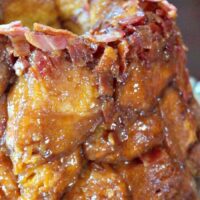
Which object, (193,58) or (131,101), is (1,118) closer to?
(131,101)

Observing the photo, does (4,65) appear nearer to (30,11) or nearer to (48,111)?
(48,111)

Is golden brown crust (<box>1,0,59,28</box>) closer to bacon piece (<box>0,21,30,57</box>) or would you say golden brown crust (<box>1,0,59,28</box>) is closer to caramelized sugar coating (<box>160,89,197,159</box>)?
bacon piece (<box>0,21,30,57</box>)

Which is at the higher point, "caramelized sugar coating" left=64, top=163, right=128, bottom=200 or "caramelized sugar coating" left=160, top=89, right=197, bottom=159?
"caramelized sugar coating" left=160, top=89, right=197, bottom=159

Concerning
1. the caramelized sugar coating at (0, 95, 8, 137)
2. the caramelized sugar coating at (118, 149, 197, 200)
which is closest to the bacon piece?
the caramelized sugar coating at (0, 95, 8, 137)

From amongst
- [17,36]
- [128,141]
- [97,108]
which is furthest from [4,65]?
[128,141]

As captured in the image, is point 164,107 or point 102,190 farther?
point 164,107

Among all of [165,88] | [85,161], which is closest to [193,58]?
[165,88]

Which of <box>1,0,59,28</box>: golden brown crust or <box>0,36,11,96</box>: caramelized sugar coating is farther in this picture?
<box>1,0,59,28</box>: golden brown crust

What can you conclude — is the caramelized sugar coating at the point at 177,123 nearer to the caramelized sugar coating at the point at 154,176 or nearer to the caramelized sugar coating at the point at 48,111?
the caramelized sugar coating at the point at 154,176
